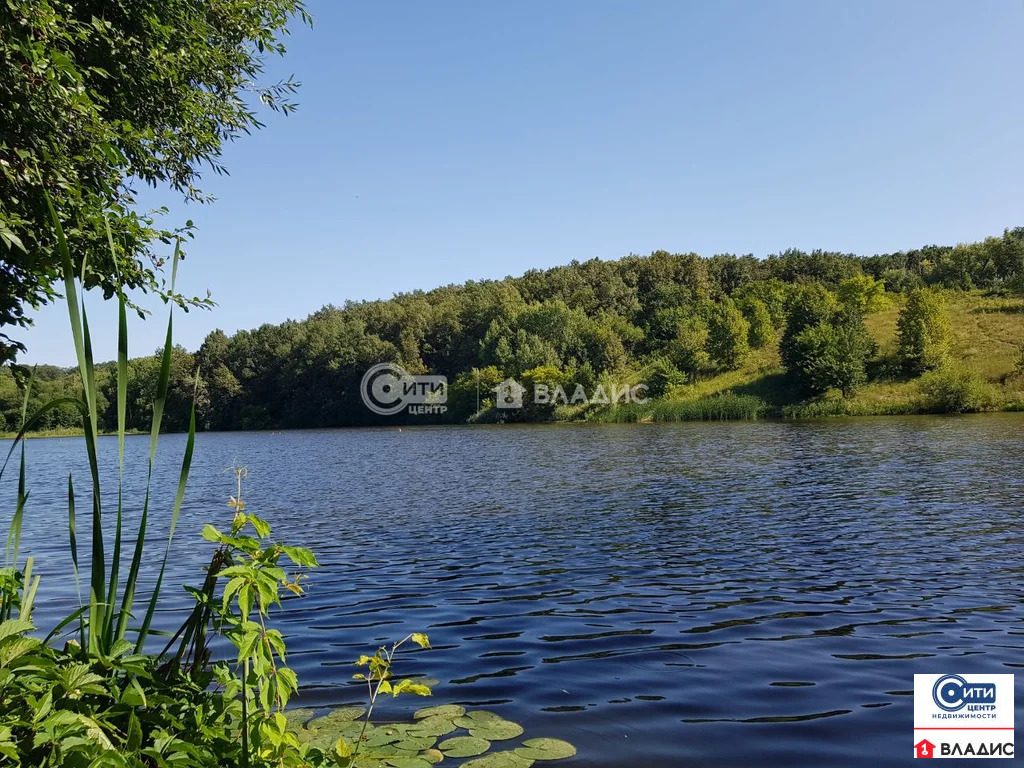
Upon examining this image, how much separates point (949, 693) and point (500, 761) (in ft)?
14.7

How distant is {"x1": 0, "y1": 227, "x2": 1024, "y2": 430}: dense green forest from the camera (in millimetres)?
69875

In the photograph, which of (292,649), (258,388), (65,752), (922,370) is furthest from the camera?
(258,388)

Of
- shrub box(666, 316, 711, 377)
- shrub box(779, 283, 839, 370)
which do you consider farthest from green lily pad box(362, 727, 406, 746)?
shrub box(666, 316, 711, 377)

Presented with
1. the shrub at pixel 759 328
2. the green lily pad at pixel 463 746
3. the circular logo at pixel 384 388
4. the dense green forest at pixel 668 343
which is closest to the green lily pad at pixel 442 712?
the green lily pad at pixel 463 746

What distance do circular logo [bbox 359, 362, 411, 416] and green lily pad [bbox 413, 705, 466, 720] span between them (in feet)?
367

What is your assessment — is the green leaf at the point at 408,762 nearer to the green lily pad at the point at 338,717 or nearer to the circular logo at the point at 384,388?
the green lily pad at the point at 338,717

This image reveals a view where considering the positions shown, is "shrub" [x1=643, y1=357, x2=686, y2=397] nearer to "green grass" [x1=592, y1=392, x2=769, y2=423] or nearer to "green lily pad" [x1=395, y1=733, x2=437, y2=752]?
"green grass" [x1=592, y1=392, x2=769, y2=423]

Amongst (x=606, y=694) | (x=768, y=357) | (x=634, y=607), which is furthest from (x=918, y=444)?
(x=768, y=357)

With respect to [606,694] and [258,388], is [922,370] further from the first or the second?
[258,388]

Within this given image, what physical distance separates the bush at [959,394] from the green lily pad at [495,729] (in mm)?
64463

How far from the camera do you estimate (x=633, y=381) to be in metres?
88.2

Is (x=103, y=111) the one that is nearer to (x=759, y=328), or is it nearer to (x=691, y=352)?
(x=691, y=352)

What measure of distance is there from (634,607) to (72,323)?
880cm

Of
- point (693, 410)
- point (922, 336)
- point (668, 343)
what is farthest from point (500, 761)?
point (668, 343)
